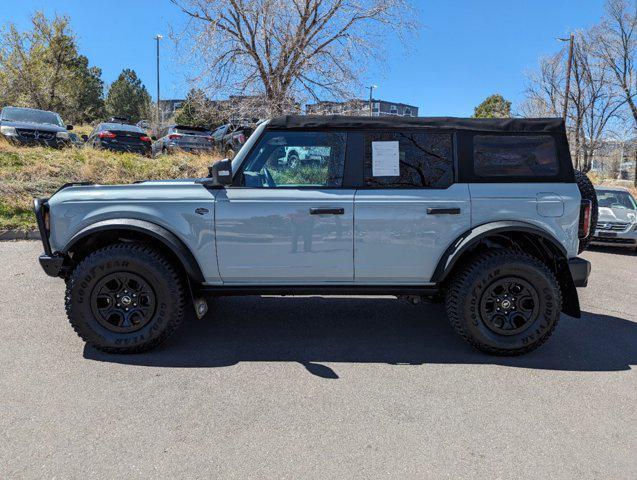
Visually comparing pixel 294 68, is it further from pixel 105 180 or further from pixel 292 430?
pixel 292 430

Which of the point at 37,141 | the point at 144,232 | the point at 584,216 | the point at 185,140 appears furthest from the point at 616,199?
the point at 37,141

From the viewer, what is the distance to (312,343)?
404 cm

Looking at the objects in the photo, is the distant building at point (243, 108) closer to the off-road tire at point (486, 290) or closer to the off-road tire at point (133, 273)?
the off-road tire at point (133, 273)

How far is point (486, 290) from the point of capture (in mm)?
3729

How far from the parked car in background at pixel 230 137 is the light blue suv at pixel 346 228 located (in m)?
7.21

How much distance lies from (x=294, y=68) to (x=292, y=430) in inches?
454

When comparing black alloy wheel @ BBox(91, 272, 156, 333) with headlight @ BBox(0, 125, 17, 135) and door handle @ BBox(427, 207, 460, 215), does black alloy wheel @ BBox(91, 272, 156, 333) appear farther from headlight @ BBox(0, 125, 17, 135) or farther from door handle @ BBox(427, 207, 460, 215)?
headlight @ BBox(0, 125, 17, 135)

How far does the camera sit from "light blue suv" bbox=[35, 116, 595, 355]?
3.66 meters

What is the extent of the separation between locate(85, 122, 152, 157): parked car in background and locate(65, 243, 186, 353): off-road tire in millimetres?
11737

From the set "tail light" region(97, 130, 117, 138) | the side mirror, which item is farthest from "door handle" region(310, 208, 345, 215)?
"tail light" region(97, 130, 117, 138)

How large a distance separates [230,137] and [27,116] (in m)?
6.14

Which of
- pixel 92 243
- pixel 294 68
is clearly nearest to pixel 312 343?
pixel 92 243

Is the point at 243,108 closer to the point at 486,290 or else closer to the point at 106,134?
the point at 106,134

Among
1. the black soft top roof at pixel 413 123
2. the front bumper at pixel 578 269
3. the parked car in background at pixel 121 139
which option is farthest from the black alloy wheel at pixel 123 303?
the parked car in background at pixel 121 139
